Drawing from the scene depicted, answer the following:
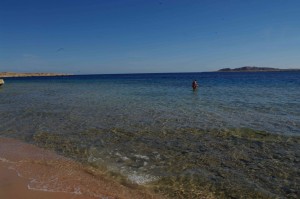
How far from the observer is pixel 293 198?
6.68m

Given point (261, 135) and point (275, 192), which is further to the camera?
point (261, 135)

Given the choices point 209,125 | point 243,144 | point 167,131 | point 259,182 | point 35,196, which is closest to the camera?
point 35,196

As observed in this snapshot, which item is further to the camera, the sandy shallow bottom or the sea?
the sea

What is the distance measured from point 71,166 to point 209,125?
25.6 feet

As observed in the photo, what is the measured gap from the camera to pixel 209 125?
14.2m

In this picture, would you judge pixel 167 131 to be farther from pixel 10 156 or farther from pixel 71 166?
pixel 10 156

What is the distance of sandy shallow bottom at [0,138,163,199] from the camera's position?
6.57 metres

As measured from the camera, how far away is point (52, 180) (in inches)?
295

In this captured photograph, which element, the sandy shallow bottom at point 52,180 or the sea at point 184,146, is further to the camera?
the sea at point 184,146

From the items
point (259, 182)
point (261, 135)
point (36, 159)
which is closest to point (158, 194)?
point (259, 182)

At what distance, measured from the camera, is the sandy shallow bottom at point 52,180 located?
6574 mm

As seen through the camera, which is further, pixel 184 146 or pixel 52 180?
pixel 184 146

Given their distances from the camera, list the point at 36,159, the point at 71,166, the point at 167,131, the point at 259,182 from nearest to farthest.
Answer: the point at 259,182 → the point at 71,166 → the point at 36,159 → the point at 167,131

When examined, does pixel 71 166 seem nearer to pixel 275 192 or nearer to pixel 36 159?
pixel 36 159
